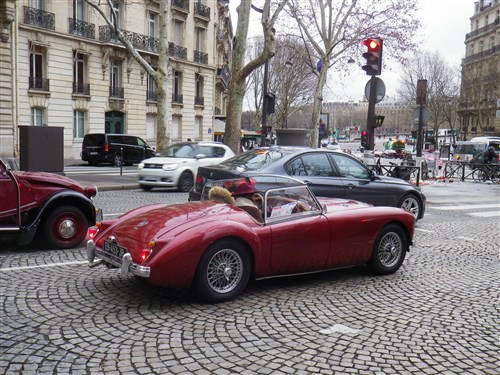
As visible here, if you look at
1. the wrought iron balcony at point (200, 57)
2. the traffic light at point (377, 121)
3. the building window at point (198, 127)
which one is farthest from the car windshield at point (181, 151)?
the wrought iron balcony at point (200, 57)

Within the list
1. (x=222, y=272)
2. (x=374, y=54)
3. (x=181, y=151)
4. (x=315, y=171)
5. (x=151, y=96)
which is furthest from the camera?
(x=151, y=96)

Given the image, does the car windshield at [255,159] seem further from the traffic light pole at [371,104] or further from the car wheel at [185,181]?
the car wheel at [185,181]

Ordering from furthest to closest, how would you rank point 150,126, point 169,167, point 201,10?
point 201,10 < point 150,126 < point 169,167

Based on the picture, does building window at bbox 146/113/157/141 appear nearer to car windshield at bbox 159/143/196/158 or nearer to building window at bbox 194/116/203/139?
building window at bbox 194/116/203/139

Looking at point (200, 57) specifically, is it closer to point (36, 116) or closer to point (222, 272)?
point (36, 116)

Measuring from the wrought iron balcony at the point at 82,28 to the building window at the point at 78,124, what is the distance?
191 inches

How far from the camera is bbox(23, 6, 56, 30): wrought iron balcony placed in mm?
29286

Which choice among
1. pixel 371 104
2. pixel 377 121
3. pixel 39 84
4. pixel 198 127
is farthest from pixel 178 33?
pixel 371 104

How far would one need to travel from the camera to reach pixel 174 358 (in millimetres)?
3795

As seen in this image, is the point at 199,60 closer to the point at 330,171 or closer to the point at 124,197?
the point at 124,197

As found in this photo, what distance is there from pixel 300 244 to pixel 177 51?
37393 mm

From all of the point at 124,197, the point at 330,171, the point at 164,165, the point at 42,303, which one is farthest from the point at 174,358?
the point at 164,165

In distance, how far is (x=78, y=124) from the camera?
33.3 metres

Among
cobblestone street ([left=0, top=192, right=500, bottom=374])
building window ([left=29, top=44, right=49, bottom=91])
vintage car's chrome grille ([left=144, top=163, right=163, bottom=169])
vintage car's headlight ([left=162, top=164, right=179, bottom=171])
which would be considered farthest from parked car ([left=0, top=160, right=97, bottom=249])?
building window ([left=29, top=44, right=49, bottom=91])
